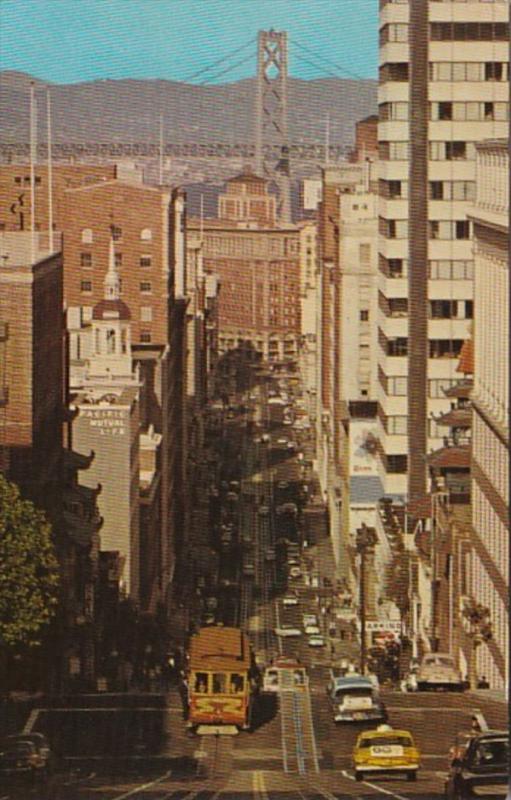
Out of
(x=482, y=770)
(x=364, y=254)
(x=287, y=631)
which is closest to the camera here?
(x=482, y=770)

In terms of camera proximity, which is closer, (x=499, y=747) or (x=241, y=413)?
(x=499, y=747)

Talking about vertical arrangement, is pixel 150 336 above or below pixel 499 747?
above

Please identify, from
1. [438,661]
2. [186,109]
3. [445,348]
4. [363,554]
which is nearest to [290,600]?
[363,554]

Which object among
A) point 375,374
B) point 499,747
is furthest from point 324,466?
point 499,747

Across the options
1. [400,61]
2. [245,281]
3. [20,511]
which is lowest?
[20,511]

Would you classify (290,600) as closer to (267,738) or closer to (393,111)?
(267,738)

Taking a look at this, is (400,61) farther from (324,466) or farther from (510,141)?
(324,466)

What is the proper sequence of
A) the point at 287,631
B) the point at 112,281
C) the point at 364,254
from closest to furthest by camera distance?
the point at 287,631
the point at 112,281
the point at 364,254

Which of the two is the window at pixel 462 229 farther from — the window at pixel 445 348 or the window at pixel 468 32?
the window at pixel 468 32
